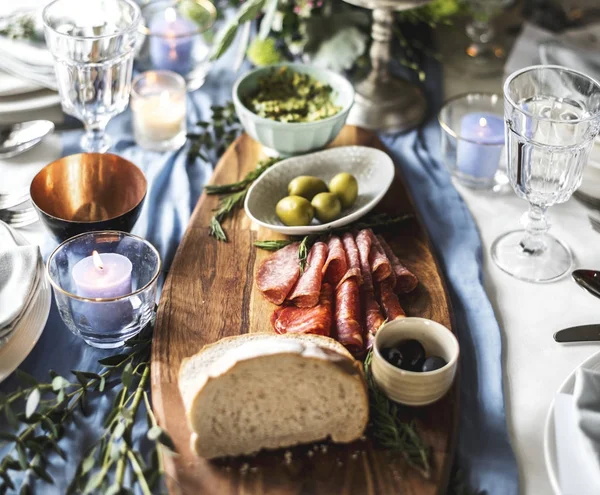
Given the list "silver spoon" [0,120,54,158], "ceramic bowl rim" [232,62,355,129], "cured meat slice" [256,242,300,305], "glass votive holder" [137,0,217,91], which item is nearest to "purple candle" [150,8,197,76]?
"glass votive holder" [137,0,217,91]

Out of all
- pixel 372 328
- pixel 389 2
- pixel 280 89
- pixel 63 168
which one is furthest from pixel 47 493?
pixel 389 2

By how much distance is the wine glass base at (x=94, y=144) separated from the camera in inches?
62.9

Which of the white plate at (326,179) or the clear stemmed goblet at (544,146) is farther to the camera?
the white plate at (326,179)

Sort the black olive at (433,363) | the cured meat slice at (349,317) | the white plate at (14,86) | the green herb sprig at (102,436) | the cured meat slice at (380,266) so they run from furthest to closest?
the white plate at (14,86), the cured meat slice at (380,266), the cured meat slice at (349,317), the black olive at (433,363), the green herb sprig at (102,436)

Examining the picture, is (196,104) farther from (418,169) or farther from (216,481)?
(216,481)

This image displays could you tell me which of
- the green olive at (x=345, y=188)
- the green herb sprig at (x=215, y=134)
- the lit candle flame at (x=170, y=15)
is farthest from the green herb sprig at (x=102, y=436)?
the lit candle flame at (x=170, y=15)

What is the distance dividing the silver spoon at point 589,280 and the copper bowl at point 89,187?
2.67 ft

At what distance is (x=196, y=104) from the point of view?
1825 millimetres

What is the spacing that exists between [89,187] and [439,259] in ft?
Result: 2.27

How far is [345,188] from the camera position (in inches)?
56.2

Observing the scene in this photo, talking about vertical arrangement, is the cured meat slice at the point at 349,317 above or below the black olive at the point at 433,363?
below

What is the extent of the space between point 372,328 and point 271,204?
0.40 meters

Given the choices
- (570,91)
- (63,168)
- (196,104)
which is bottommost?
(196,104)

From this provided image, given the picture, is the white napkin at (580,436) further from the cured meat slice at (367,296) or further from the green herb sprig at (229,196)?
the green herb sprig at (229,196)
